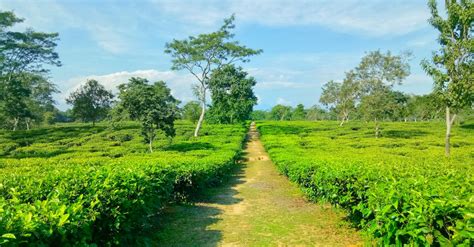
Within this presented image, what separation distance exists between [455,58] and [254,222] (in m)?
17.2

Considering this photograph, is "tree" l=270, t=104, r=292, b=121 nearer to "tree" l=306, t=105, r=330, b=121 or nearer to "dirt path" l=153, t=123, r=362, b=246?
"tree" l=306, t=105, r=330, b=121

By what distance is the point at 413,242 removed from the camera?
3.49 m

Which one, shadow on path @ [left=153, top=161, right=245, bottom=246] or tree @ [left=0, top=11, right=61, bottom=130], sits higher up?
tree @ [left=0, top=11, right=61, bottom=130]

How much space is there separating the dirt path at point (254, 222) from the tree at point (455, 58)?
12187mm

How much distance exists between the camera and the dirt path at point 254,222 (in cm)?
682

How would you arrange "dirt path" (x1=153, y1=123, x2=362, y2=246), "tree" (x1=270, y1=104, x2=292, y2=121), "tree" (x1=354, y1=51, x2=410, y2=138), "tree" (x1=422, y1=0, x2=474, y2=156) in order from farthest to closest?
"tree" (x1=270, y1=104, x2=292, y2=121)
"tree" (x1=354, y1=51, x2=410, y2=138)
"tree" (x1=422, y1=0, x2=474, y2=156)
"dirt path" (x1=153, y1=123, x2=362, y2=246)

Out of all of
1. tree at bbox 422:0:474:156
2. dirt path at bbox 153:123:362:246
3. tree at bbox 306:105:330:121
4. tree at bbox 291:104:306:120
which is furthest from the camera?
tree at bbox 291:104:306:120

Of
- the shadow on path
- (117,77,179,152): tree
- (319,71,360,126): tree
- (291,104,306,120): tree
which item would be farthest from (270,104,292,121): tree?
the shadow on path

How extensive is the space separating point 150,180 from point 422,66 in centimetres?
1822

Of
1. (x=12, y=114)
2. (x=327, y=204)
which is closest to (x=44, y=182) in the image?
(x=327, y=204)

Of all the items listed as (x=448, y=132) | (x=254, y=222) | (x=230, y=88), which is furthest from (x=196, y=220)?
(x=230, y=88)

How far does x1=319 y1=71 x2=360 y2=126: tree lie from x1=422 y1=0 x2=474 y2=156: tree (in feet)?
86.6

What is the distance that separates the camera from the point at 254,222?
812 cm

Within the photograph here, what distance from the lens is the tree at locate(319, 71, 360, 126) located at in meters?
48.2
